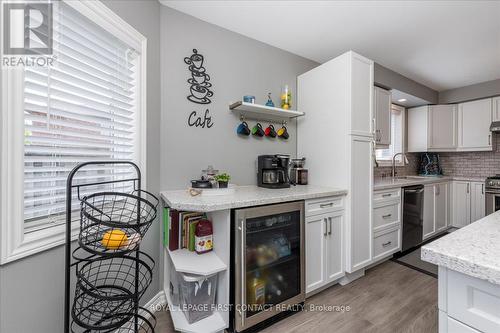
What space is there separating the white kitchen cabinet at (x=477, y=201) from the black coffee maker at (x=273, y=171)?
11.3 feet

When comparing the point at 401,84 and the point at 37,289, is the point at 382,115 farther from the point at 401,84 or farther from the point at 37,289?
the point at 37,289

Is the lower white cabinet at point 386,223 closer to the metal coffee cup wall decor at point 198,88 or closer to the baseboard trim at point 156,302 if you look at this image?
the metal coffee cup wall decor at point 198,88

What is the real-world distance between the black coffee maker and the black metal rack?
0.97 meters

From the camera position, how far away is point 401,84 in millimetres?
3295

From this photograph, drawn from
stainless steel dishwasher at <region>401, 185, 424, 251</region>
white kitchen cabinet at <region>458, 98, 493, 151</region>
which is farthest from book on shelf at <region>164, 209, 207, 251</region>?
white kitchen cabinet at <region>458, 98, 493, 151</region>

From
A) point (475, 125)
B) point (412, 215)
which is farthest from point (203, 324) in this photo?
point (475, 125)

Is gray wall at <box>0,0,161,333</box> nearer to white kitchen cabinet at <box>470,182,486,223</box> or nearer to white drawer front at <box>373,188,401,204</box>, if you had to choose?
white drawer front at <box>373,188,401,204</box>

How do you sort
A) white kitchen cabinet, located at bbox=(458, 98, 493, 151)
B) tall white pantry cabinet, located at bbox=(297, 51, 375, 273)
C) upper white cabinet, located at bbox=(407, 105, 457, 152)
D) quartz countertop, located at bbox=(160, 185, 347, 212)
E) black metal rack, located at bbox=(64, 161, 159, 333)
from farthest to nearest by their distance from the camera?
1. upper white cabinet, located at bbox=(407, 105, 457, 152)
2. white kitchen cabinet, located at bbox=(458, 98, 493, 151)
3. tall white pantry cabinet, located at bbox=(297, 51, 375, 273)
4. quartz countertop, located at bbox=(160, 185, 347, 212)
5. black metal rack, located at bbox=(64, 161, 159, 333)

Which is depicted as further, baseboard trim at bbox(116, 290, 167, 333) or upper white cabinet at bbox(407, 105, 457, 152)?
upper white cabinet at bbox(407, 105, 457, 152)

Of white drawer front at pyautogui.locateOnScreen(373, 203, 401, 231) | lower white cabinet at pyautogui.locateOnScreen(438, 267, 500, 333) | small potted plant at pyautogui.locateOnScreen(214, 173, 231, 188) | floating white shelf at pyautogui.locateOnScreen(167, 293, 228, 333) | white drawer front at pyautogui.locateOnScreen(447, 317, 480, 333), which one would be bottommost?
floating white shelf at pyautogui.locateOnScreen(167, 293, 228, 333)

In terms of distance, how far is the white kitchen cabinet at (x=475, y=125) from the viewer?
3543 mm

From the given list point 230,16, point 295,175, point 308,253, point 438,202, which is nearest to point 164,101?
point 230,16

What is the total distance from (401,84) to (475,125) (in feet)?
5.22

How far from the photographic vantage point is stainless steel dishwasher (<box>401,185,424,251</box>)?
108 inches
